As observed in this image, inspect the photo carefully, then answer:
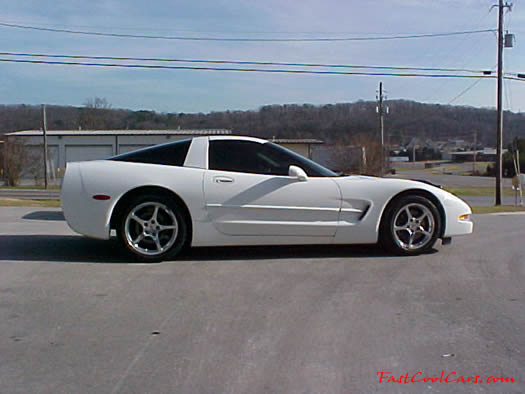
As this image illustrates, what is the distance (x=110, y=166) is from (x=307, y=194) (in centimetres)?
206

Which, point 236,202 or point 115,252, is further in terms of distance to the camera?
point 115,252

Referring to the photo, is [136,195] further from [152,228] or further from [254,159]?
[254,159]

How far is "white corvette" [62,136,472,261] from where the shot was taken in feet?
Answer: 20.5

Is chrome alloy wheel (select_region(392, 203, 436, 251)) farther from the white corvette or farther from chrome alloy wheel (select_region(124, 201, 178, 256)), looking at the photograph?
chrome alloy wheel (select_region(124, 201, 178, 256))

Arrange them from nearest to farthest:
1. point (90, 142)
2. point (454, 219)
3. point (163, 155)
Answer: point (163, 155)
point (454, 219)
point (90, 142)

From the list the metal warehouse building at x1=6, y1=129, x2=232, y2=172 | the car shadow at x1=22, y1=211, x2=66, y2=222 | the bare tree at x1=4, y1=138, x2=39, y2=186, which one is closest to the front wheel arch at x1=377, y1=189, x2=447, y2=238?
the car shadow at x1=22, y1=211, x2=66, y2=222

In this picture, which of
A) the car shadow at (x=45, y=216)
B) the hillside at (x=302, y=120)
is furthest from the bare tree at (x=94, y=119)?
the car shadow at (x=45, y=216)

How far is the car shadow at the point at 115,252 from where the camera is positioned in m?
6.45

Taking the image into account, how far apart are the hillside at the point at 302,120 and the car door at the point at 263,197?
27.5 metres

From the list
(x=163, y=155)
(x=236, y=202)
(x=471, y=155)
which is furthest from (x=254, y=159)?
(x=471, y=155)

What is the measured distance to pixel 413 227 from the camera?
21.9 feet

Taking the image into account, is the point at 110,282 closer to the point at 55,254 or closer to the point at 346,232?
the point at 55,254

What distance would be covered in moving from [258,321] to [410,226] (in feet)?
9.48

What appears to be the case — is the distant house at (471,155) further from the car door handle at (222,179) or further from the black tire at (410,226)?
the car door handle at (222,179)
